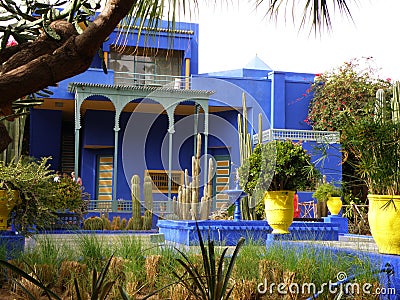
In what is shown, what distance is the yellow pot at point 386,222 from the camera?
172 inches

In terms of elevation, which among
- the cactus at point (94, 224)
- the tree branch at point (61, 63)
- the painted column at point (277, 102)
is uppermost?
the painted column at point (277, 102)

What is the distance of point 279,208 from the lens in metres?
7.32

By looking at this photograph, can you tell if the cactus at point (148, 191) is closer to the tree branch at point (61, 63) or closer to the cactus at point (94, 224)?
the cactus at point (94, 224)

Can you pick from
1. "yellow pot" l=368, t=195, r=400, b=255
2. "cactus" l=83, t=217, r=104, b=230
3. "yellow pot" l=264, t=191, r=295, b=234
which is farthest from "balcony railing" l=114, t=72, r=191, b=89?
"yellow pot" l=368, t=195, r=400, b=255

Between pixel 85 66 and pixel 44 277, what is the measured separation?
10.0 feet

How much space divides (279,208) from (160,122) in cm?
1171

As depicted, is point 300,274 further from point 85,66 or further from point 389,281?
point 85,66

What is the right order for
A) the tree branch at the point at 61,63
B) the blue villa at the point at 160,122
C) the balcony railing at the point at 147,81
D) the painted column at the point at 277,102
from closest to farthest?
the tree branch at the point at 61,63
the blue villa at the point at 160,122
the painted column at the point at 277,102
the balcony railing at the point at 147,81

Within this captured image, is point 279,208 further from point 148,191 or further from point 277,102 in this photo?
point 277,102

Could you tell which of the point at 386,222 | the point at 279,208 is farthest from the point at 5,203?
the point at 386,222

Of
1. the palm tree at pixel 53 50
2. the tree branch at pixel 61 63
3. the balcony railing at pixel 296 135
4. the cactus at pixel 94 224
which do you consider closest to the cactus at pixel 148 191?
the cactus at pixel 94 224

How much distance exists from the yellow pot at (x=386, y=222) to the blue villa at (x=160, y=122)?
11870 mm

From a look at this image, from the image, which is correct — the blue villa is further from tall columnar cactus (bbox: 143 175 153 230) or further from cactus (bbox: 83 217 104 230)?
cactus (bbox: 83 217 104 230)

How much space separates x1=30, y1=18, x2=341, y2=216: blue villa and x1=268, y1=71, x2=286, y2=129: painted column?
0.10ft
